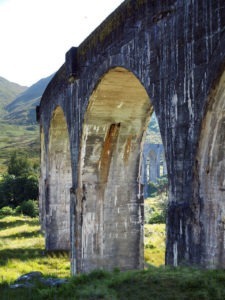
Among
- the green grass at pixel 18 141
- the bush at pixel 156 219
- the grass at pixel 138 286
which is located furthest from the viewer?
the green grass at pixel 18 141

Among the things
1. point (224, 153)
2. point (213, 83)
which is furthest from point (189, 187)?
point (213, 83)

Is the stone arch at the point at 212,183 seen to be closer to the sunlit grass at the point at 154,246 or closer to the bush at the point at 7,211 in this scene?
the sunlit grass at the point at 154,246

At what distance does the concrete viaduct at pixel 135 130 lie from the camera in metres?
5.58

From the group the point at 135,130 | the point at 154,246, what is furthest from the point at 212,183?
the point at 154,246

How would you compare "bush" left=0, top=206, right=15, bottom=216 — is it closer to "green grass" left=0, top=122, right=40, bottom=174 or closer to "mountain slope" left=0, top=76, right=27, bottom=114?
"green grass" left=0, top=122, right=40, bottom=174

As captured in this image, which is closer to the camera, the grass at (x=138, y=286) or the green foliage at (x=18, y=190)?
the grass at (x=138, y=286)

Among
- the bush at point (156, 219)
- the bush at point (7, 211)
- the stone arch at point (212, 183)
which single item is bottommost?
the bush at point (156, 219)

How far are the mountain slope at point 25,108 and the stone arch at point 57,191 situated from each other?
311ft

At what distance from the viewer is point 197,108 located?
5684 millimetres

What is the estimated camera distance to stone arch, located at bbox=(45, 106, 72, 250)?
15680mm

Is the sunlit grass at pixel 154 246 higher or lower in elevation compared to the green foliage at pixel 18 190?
lower

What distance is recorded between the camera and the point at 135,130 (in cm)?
1116

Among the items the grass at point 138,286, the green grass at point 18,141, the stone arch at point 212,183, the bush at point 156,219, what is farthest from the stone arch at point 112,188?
the green grass at point 18,141

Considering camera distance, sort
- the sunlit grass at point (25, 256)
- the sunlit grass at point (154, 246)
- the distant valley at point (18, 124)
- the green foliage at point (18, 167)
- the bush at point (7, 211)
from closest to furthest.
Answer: the sunlit grass at point (25, 256)
the sunlit grass at point (154, 246)
the bush at point (7, 211)
the green foliage at point (18, 167)
the distant valley at point (18, 124)
